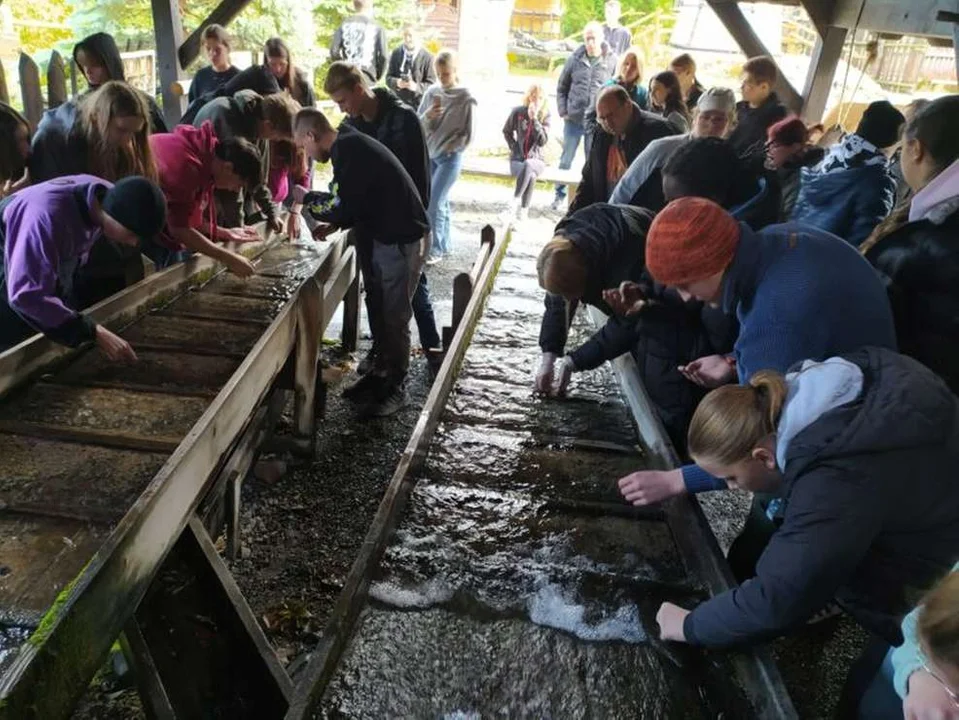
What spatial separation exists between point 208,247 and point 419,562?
2.93 m

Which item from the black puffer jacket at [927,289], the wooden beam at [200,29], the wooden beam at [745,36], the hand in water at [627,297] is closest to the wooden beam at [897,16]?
the wooden beam at [745,36]

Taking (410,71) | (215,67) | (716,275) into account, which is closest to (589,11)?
(410,71)

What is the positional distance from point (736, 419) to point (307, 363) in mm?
3135

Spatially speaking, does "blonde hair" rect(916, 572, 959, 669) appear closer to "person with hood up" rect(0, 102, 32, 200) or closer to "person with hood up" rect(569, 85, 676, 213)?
"person with hood up" rect(569, 85, 676, 213)

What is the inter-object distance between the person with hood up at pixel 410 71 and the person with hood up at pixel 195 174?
5.48m

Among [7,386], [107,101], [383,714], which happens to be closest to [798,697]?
[383,714]

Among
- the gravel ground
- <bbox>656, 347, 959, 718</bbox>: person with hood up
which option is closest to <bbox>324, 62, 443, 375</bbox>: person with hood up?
the gravel ground

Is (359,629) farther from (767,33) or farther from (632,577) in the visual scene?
(767,33)

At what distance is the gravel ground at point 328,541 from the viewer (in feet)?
9.67

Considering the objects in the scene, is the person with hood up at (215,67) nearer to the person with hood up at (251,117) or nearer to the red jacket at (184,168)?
the person with hood up at (251,117)

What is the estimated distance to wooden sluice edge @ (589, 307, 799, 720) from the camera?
1738 mm

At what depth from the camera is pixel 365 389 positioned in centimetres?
538

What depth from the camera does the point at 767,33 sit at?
54.2 feet

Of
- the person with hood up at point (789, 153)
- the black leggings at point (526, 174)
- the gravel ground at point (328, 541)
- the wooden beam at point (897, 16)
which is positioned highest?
the wooden beam at point (897, 16)
